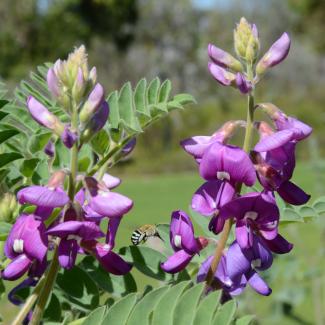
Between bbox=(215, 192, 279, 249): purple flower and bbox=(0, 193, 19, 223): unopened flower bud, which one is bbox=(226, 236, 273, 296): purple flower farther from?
bbox=(0, 193, 19, 223): unopened flower bud

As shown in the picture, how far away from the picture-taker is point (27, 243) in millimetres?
703

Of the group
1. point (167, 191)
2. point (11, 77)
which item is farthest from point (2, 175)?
point (11, 77)

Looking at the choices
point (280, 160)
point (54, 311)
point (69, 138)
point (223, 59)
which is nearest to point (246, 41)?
point (223, 59)

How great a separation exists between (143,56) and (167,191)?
1235 centimetres

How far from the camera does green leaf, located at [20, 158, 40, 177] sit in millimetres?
891

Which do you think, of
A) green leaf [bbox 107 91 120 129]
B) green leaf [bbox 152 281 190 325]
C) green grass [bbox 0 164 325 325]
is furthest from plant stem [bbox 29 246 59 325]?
green grass [bbox 0 164 325 325]

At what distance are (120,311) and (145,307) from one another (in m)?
0.03

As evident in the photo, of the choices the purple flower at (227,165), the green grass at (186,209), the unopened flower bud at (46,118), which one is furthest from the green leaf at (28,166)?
the green grass at (186,209)

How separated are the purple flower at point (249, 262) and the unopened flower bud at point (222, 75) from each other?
0.57 ft

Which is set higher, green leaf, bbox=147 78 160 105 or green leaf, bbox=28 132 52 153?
green leaf, bbox=147 78 160 105

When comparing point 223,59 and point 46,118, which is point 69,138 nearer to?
point 46,118

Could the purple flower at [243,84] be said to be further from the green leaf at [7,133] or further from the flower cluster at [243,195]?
the green leaf at [7,133]

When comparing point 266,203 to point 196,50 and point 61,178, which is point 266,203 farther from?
point 196,50

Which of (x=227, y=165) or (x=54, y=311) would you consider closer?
(x=227, y=165)
